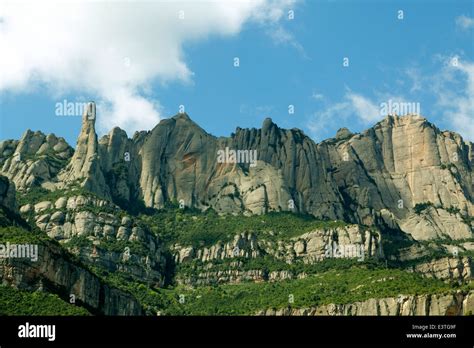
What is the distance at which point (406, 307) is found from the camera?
152 meters

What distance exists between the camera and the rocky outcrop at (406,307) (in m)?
148

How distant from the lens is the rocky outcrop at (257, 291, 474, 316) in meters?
148

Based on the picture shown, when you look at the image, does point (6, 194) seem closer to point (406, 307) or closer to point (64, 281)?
point (64, 281)

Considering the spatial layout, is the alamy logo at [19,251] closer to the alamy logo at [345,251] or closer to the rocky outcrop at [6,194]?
the rocky outcrop at [6,194]

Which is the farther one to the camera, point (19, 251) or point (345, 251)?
point (345, 251)

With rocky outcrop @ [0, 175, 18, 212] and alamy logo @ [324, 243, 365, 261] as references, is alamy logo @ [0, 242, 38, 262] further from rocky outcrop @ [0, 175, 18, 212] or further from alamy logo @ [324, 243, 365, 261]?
alamy logo @ [324, 243, 365, 261]
